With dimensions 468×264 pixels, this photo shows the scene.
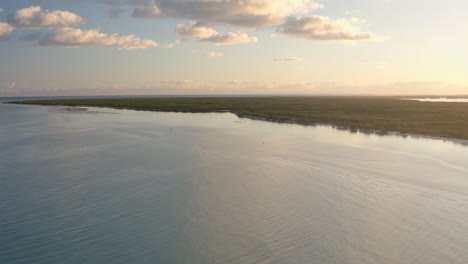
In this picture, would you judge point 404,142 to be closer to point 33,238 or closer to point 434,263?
point 434,263

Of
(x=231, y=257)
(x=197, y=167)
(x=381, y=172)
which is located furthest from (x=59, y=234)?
(x=381, y=172)

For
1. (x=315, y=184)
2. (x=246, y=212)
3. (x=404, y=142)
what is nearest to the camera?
(x=246, y=212)

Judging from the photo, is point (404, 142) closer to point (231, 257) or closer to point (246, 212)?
point (246, 212)

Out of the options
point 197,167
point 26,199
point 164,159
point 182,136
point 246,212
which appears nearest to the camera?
point 246,212

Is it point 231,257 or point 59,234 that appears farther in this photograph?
point 59,234

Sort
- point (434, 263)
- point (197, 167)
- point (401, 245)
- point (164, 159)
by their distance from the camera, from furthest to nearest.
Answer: point (164, 159)
point (197, 167)
point (401, 245)
point (434, 263)

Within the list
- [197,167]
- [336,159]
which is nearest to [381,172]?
[336,159]
